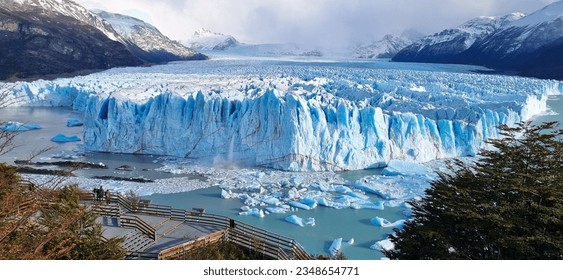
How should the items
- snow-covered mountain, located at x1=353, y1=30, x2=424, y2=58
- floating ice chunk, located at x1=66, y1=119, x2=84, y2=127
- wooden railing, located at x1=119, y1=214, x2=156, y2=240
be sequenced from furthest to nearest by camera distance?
snow-covered mountain, located at x1=353, y1=30, x2=424, y2=58, floating ice chunk, located at x1=66, y1=119, x2=84, y2=127, wooden railing, located at x1=119, y1=214, x2=156, y2=240

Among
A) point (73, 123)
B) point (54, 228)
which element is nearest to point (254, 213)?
point (54, 228)

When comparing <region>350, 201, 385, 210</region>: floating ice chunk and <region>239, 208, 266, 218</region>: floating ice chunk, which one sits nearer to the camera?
<region>239, 208, 266, 218</region>: floating ice chunk

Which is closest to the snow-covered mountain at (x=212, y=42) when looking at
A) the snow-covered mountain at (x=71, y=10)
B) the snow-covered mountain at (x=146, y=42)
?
the snow-covered mountain at (x=146, y=42)

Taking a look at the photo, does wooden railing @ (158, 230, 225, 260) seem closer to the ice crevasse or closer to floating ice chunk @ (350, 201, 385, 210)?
floating ice chunk @ (350, 201, 385, 210)

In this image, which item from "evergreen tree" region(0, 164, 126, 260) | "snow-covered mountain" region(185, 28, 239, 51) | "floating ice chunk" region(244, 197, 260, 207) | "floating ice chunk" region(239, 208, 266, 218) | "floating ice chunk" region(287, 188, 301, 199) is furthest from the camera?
"snow-covered mountain" region(185, 28, 239, 51)

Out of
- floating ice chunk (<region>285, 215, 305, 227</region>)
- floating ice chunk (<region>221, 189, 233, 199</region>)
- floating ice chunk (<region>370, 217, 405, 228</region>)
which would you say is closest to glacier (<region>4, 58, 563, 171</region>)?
floating ice chunk (<region>221, 189, 233, 199</region>)
